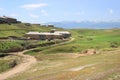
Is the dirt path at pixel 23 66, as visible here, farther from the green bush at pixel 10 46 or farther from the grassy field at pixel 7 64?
the green bush at pixel 10 46

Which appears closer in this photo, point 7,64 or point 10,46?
point 7,64

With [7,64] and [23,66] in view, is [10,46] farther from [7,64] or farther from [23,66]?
[23,66]

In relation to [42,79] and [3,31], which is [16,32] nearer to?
[3,31]

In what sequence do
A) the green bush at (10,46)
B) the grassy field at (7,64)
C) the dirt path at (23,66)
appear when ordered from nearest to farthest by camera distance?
1. the dirt path at (23,66)
2. the grassy field at (7,64)
3. the green bush at (10,46)

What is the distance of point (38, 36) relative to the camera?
177m

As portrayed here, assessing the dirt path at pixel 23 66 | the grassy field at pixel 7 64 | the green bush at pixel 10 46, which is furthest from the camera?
the green bush at pixel 10 46

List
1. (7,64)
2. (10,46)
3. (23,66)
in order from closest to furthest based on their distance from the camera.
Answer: (23,66) < (7,64) < (10,46)

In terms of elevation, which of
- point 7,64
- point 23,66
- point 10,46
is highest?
point 10,46

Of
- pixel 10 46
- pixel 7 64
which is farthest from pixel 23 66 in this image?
pixel 10 46

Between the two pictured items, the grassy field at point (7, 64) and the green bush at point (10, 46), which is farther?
the green bush at point (10, 46)

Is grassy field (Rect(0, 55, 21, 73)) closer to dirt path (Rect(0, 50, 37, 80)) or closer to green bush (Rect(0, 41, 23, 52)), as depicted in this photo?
dirt path (Rect(0, 50, 37, 80))

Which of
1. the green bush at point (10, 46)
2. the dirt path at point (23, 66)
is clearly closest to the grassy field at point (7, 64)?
the dirt path at point (23, 66)

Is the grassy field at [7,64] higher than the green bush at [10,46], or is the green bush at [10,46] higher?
the green bush at [10,46]

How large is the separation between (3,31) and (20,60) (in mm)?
72842
